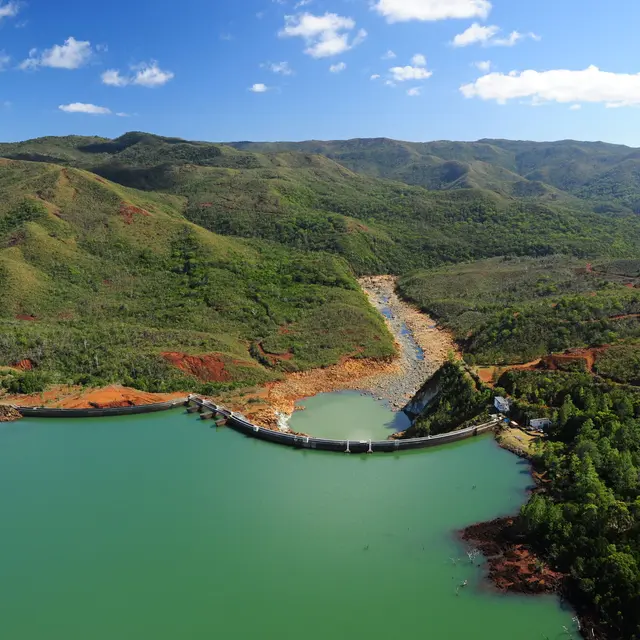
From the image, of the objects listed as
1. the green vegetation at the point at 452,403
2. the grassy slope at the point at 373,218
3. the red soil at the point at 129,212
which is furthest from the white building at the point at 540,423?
the red soil at the point at 129,212

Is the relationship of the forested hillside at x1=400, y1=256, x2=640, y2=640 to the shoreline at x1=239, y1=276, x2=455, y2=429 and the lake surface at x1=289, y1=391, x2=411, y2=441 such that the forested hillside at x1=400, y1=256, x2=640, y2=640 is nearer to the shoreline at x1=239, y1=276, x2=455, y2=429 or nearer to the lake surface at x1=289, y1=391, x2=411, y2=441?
the lake surface at x1=289, y1=391, x2=411, y2=441

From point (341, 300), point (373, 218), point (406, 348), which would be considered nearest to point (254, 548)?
point (406, 348)

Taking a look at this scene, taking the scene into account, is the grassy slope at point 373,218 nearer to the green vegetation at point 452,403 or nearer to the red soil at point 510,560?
the green vegetation at point 452,403

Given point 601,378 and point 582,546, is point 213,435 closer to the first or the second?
point 582,546

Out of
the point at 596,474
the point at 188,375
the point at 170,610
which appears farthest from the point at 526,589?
the point at 188,375

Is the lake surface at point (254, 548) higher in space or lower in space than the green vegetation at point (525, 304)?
lower

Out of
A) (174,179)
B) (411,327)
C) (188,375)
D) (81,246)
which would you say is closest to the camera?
(188,375)
